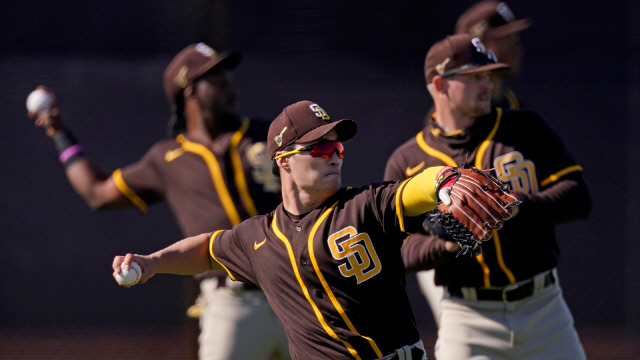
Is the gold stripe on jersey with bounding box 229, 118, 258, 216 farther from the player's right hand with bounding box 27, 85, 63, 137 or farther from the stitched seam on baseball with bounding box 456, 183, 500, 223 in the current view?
the stitched seam on baseball with bounding box 456, 183, 500, 223

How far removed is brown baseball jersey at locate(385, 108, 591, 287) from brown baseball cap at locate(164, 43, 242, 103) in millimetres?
1207

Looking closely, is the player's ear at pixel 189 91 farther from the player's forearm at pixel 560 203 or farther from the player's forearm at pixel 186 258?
the player's forearm at pixel 560 203

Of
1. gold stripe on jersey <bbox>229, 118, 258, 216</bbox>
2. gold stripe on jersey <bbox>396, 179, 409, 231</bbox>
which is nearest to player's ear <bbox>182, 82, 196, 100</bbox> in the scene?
gold stripe on jersey <bbox>229, 118, 258, 216</bbox>

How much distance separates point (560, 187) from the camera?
11.3ft

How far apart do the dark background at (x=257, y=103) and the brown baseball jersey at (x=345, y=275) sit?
10.5 feet

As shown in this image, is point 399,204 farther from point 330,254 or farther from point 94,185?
point 94,185

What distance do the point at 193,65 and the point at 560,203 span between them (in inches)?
79.2

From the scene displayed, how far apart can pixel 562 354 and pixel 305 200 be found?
4.50 feet

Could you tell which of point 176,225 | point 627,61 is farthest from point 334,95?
point 627,61

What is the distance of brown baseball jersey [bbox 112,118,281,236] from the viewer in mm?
4059

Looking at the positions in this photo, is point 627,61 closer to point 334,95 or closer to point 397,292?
point 334,95

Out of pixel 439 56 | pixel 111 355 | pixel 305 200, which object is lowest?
pixel 111 355

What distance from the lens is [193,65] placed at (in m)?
4.31

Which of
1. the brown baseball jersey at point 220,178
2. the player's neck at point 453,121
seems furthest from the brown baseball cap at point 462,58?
the brown baseball jersey at point 220,178
